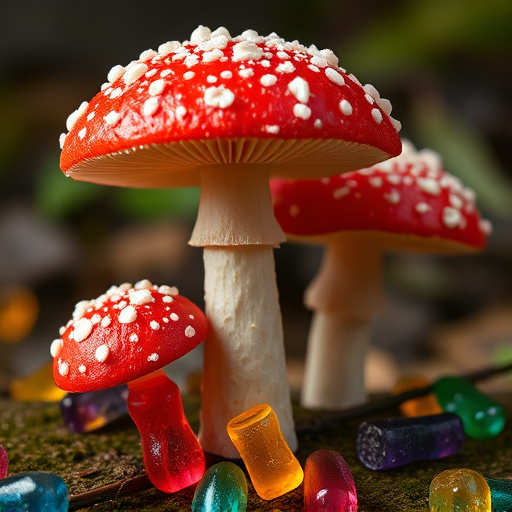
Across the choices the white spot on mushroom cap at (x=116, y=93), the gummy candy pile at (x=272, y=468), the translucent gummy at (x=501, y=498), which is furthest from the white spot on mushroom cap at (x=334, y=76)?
the translucent gummy at (x=501, y=498)

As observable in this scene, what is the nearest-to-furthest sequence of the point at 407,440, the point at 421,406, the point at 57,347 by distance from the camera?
1. the point at 57,347
2. the point at 407,440
3. the point at 421,406

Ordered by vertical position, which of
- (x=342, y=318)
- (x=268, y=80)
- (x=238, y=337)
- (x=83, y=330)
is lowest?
(x=342, y=318)

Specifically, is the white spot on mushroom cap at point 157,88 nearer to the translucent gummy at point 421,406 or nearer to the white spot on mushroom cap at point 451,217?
the white spot on mushroom cap at point 451,217

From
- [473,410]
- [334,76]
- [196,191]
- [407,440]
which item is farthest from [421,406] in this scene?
[196,191]

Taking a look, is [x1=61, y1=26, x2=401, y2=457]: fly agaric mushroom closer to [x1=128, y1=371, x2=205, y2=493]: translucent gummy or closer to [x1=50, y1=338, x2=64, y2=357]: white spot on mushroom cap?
[x1=128, y1=371, x2=205, y2=493]: translucent gummy

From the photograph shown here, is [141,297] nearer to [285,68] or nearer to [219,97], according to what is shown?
[219,97]

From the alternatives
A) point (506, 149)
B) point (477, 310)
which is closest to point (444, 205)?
point (477, 310)

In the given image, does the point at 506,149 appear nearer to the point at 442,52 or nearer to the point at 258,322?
the point at 442,52
